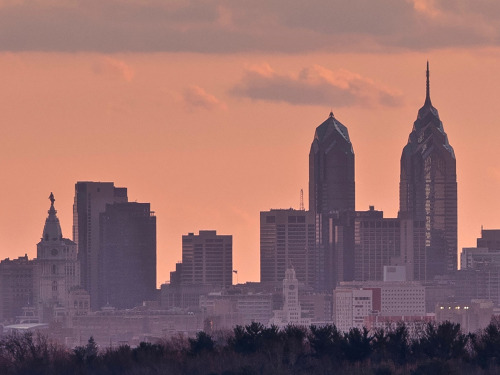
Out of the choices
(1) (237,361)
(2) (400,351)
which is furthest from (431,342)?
(1) (237,361)

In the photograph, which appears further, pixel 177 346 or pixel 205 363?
pixel 177 346

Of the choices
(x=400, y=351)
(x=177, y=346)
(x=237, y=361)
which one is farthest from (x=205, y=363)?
(x=177, y=346)

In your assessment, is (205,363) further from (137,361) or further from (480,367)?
(480,367)

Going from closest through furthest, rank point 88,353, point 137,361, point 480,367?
point 480,367 → point 137,361 → point 88,353

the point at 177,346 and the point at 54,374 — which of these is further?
the point at 177,346

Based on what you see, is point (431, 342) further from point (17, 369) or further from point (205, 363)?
point (17, 369)

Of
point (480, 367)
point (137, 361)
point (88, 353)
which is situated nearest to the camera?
point (480, 367)
